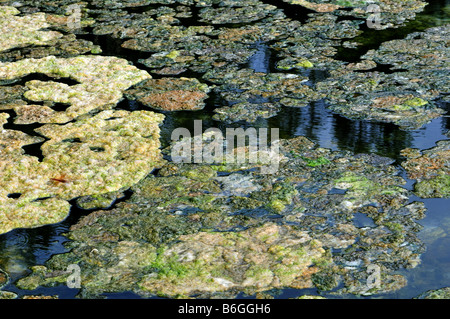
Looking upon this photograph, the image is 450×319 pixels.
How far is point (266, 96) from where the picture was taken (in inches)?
194

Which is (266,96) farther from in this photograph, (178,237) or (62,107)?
(178,237)

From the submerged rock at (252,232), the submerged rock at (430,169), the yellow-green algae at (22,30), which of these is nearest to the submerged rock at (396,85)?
the submerged rock at (430,169)

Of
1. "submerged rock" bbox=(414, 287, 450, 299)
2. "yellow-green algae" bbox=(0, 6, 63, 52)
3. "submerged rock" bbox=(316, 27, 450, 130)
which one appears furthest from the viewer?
"yellow-green algae" bbox=(0, 6, 63, 52)

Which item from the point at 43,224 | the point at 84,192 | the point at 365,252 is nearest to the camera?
the point at 365,252

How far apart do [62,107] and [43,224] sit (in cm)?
167

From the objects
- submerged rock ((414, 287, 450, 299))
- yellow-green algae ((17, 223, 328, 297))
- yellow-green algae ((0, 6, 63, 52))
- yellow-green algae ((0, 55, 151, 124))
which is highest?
yellow-green algae ((0, 6, 63, 52))

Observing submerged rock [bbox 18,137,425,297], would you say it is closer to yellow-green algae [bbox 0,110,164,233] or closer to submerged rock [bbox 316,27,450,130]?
yellow-green algae [bbox 0,110,164,233]

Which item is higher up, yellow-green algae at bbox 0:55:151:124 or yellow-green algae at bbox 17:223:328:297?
yellow-green algae at bbox 0:55:151:124

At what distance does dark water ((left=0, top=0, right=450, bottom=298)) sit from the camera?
2.93 metres

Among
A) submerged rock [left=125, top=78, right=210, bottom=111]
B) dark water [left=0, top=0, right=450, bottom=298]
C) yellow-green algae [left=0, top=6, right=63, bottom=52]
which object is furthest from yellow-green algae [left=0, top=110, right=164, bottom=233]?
yellow-green algae [left=0, top=6, right=63, bottom=52]

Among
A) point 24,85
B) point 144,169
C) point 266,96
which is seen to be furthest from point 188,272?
point 24,85

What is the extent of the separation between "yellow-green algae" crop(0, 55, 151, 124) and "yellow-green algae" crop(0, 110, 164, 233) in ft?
0.60

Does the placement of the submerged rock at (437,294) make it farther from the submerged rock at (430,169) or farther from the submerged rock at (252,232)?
the submerged rock at (430,169)

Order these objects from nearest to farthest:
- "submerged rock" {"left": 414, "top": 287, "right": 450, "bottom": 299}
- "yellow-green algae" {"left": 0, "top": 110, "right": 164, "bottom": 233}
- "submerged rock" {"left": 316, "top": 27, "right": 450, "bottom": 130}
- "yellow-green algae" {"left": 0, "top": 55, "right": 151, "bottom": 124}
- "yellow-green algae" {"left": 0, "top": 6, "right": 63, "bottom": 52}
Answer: "submerged rock" {"left": 414, "top": 287, "right": 450, "bottom": 299} < "yellow-green algae" {"left": 0, "top": 110, "right": 164, "bottom": 233} < "submerged rock" {"left": 316, "top": 27, "right": 450, "bottom": 130} < "yellow-green algae" {"left": 0, "top": 55, "right": 151, "bottom": 124} < "yellow-green algae" {"left": 0, "top": 6, "right": 63, "bottom": 52}
